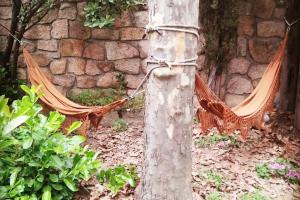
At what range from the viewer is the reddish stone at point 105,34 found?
3.39 m

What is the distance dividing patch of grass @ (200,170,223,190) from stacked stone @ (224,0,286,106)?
3.95ft

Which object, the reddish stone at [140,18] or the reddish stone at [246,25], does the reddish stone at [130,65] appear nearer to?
the reddish stone at [140,18]

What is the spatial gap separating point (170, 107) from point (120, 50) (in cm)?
191

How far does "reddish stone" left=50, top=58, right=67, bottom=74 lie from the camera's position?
3.49 metres

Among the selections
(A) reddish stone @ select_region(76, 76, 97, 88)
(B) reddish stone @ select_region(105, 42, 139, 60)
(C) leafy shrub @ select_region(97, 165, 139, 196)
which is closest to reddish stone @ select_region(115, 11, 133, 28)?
(B) reddish stone @ select_region(105, 42, 139, 60)

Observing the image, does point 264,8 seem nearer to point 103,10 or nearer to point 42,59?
point 103,10

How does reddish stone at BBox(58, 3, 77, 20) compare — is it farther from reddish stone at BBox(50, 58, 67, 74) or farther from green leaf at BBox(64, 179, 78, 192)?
green leaf at BBox(64, 179, 78, 192)

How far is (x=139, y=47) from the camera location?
3396 mm

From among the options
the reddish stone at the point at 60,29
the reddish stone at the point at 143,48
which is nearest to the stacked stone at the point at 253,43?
the reddish stone at the point at 143,48

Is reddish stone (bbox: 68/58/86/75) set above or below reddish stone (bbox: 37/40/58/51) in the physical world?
below

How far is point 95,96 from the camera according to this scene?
3430 mm

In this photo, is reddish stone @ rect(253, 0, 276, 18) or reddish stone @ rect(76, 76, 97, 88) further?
reddish stone @ rect(76, 76, 97, 88)

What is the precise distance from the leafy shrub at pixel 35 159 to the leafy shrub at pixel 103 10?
123cm

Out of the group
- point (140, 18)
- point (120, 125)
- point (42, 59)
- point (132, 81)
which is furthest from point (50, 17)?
point (120, 125)
